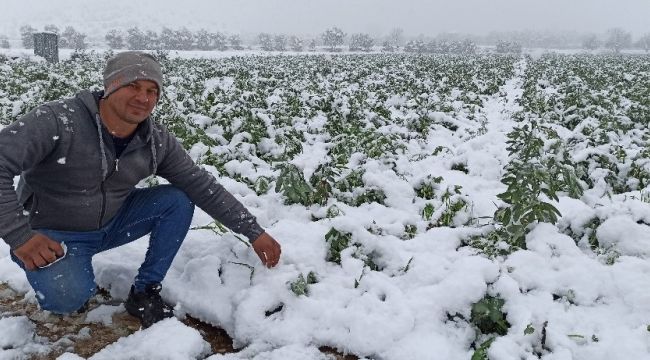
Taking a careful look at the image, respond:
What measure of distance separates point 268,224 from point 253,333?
55.4 inches

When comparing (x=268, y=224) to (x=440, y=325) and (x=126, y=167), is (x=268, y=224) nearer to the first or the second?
(x=126, y=167)

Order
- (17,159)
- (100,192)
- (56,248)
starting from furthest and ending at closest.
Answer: (100,192), (56,248), (17,159)

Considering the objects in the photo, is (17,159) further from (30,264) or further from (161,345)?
(161,345)

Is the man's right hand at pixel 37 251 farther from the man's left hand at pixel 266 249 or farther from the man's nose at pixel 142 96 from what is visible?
the man's left hand at pixel 266 249

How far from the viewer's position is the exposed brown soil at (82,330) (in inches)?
113

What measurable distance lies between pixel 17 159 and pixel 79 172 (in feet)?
1.27

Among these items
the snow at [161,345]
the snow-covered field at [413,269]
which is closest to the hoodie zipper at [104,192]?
the snow-covered field at [413,269]

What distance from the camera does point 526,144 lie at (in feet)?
16.8

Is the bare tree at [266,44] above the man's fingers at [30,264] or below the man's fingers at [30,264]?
→ above

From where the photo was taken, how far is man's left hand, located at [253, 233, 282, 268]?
3.34 m

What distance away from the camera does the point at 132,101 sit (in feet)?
9.10

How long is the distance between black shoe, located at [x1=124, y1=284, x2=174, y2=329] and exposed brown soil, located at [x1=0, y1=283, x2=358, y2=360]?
113mm

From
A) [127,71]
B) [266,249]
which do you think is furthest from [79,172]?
[266,249]

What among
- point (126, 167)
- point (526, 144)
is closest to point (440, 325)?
point (126, 167)
